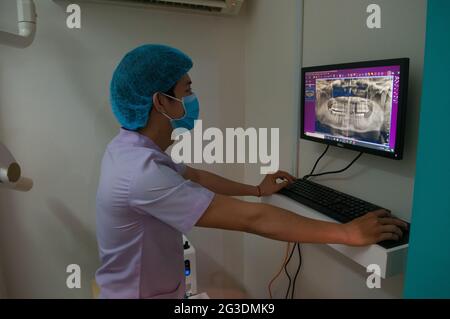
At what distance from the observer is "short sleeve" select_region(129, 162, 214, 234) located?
85 centimetres

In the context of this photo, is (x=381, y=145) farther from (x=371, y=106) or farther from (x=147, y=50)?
(x=147, y=50)

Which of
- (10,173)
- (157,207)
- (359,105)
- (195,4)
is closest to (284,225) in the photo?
(157,207)

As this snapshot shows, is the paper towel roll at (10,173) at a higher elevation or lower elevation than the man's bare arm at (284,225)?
higher

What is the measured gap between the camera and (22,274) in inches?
70.2

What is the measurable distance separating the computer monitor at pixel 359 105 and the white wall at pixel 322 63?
71 millimetres

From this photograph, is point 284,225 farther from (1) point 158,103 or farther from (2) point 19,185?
(2) point 19,185

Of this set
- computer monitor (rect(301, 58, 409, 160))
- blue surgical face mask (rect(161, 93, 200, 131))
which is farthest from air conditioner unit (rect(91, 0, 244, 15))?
blue surgical face mask (rect(161, 93, 200, 131))

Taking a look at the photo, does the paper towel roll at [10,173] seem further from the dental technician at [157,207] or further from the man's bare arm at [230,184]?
the man's bare arm at [230,184]

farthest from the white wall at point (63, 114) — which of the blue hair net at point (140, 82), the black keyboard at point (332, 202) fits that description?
the black keyboard at point (332, 202)

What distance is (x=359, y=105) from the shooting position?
1081mm

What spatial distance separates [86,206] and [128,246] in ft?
3.31

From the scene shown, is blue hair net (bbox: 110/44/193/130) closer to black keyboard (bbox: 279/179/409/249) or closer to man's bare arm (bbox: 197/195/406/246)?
man's bare arm (bbox: 197/195/406/246)

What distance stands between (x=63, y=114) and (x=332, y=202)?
4.84 feet

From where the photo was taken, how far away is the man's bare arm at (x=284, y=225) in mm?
849
